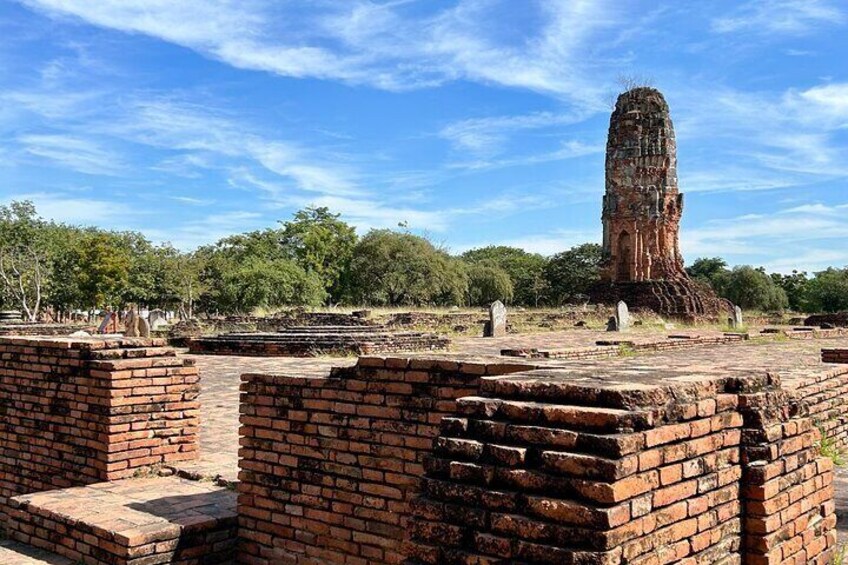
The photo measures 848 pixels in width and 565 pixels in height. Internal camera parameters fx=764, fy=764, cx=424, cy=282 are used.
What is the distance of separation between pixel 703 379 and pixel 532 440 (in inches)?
27.5

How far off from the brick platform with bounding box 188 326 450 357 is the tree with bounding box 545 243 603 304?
39554 millimetres

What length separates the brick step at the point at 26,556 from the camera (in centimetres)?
411

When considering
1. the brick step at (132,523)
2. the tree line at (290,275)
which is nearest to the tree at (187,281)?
the tree line at (290,275)

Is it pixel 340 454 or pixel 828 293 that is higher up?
pixel 828 293

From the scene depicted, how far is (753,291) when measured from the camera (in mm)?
54156

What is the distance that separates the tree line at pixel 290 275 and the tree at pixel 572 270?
7 cm

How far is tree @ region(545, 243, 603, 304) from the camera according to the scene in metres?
53.9

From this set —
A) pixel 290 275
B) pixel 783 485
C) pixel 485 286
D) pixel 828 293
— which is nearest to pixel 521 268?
pixel 485 286

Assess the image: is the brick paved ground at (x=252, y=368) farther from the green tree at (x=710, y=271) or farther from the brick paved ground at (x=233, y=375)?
the green tree at (x=710, y=271)

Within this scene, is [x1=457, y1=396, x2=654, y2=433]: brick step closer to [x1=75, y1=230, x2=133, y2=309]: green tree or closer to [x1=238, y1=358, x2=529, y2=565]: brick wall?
[x1=238, y1=358, x2=529, y2=565]: brick wall

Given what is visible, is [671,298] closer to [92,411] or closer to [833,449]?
[833,449]

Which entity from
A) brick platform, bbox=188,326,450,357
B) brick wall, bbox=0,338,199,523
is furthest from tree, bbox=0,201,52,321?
brick wall, bbox=0,338,199,523

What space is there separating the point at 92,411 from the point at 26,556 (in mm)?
1066

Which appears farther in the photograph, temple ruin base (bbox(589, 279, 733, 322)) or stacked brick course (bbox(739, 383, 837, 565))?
temple ruin base (bbox(589, 279, 733, 322))
